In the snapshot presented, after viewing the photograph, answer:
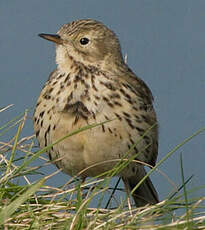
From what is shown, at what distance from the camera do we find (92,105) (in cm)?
446

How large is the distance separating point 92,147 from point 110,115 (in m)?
0.27

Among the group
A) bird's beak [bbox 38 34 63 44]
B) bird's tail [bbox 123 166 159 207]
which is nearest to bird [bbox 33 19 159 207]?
bird's beak [bbox 38 34 63 44]

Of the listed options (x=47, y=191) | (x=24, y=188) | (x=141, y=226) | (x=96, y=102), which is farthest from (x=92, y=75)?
(x=141, y=226)

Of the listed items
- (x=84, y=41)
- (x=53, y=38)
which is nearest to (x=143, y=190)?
(x=84, y=41)

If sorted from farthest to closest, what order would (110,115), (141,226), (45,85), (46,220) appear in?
(45,85) → (110,115) → (46,220) → (141,226)

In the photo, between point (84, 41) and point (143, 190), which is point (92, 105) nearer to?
point (84, 41)

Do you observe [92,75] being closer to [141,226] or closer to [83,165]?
[83,165]

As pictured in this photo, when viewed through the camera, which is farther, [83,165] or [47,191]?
[83,165]

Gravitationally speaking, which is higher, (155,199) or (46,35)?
(46,35)

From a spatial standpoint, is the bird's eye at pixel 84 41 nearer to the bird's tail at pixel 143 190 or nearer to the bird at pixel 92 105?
the bird at pixel 92 105

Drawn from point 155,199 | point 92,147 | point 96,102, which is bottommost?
point 155,199

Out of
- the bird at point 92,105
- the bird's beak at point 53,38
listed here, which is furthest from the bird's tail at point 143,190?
the bird's beak at point 53,38

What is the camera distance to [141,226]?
3162 millimetres

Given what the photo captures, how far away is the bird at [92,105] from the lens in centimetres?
446
